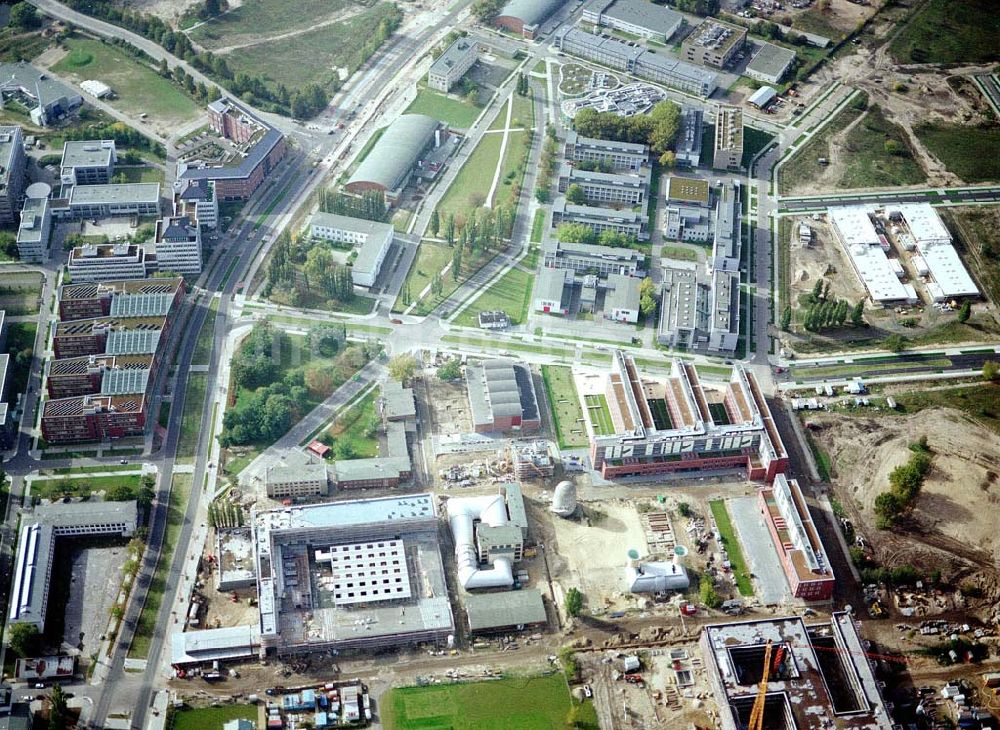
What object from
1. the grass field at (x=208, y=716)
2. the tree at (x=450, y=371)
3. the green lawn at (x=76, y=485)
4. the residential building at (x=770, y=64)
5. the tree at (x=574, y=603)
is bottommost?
the grass field at (x=208, y=716)

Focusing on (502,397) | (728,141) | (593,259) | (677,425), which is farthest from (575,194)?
(677,425)

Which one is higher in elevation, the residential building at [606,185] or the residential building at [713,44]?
the residential building at [713,44]

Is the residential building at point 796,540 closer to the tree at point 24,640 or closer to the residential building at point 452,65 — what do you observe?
the tree at point 24,640

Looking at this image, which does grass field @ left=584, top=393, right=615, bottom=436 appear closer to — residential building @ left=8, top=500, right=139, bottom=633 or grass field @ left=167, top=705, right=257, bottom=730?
grass field @ left=167, top=705, right=257, bottom=730

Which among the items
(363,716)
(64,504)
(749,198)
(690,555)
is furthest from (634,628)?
(749,198)

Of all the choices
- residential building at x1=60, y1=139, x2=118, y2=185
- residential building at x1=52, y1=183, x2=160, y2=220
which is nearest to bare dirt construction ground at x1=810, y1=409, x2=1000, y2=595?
residential building at x1=52, y1=183, x2=160, y2=220

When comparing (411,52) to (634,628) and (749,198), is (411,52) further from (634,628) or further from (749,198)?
(634,628)

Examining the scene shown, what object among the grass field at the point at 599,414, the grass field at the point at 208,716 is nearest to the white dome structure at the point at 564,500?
the grass field at the point at 599,414

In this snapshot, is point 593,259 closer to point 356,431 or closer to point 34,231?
point 356,431
